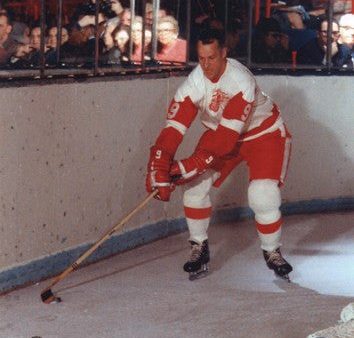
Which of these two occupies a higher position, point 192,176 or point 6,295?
point 192,176

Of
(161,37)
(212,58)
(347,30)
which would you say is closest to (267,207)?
Result: (212,58)

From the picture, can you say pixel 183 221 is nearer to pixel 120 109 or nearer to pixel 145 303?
pixel 120 109

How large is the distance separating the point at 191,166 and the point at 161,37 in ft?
6.26

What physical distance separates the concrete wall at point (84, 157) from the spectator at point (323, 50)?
0.25 m

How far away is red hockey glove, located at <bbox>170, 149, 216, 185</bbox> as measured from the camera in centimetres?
591

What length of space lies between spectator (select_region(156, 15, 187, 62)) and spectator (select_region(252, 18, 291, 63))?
78 cm

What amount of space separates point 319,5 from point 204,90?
2979 mm

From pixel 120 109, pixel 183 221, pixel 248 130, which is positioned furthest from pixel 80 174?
pixel 183 221

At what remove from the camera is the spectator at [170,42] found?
758cm

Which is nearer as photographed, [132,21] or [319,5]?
[132,21]

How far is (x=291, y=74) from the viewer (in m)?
8.45

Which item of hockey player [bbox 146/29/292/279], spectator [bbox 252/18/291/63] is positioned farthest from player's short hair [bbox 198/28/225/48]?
spectator [bbox 252/18/291/63]

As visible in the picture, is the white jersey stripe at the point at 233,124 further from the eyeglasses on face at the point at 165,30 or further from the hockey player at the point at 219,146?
the eyeglasses on face at the point at 165,30

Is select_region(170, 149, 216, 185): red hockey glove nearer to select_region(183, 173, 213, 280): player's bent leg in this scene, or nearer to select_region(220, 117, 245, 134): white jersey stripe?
select_region(220, 117, 245, 134): white jersey stripe
